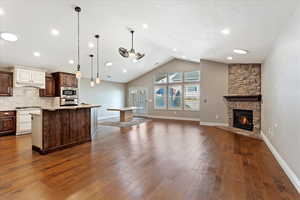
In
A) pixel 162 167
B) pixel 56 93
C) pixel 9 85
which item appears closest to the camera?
pixel 162 167

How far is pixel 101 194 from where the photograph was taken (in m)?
2.04

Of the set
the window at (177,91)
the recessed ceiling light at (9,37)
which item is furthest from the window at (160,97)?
the recessed ceiling light at (9,37)

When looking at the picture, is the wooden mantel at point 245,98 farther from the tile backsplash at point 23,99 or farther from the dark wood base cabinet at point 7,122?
the dark wood base cabinet at point 7,122

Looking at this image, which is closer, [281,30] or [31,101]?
[281,30]

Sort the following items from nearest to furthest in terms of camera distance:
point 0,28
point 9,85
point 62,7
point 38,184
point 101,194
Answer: point 101,194
point 38,184
point 62,7
point 0,28
point 9,85

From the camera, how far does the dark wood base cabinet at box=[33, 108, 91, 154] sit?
11.9ft

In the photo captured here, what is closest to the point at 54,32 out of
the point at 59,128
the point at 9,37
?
the point at 9,37

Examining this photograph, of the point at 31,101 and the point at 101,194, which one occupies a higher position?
the point at 31,101

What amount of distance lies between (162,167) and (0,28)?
530 cm

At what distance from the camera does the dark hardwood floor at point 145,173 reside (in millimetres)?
2064

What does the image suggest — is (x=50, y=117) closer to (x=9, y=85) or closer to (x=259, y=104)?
(x=9, y=85)

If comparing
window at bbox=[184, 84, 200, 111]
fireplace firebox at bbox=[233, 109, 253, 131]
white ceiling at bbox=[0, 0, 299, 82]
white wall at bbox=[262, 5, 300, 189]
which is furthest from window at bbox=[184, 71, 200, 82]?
white wall at bbox=[262, 5, 300, 189]

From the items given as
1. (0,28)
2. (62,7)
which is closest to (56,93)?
(0,28)

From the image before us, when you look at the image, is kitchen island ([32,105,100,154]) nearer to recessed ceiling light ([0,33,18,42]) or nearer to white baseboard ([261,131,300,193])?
recessed ceiling light ([0,33,18,42])
